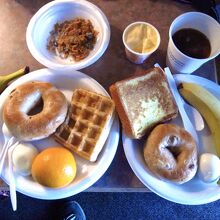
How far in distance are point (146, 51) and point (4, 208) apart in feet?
3.17

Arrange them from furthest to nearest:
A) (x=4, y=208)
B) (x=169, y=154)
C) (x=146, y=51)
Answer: (x=4, y=208), (x=146, y=51), (x=169, y=154)

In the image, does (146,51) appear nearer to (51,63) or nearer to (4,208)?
(51,63)

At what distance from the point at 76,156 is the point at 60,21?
0.45 m

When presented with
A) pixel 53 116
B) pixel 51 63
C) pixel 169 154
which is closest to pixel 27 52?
pixel 51 63

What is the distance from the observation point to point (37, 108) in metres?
0.88

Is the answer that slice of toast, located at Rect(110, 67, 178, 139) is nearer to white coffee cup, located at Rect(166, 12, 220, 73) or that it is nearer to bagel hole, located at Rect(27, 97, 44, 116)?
A: white coffee cup, located at Rect(166, 12, 220, 73)

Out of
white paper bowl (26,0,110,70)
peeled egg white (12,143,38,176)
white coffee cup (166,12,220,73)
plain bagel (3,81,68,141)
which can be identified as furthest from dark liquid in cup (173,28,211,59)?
peeled egg white (12,143,38,176)

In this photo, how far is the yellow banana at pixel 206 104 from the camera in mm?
851

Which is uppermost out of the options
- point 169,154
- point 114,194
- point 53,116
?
point 53,116

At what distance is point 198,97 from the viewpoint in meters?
0.86

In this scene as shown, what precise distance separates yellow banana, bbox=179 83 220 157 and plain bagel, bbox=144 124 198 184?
94 millimetres

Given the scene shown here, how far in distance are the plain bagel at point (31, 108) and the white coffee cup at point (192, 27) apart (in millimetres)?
342

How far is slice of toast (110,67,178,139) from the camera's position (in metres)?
0.83

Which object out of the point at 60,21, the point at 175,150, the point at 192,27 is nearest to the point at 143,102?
the point at 175,150
